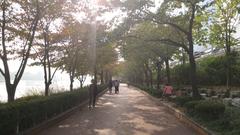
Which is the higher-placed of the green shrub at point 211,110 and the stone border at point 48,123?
the green shrub at point 211,110

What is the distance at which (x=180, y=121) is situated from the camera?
16578mm

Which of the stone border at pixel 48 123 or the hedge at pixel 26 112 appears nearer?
the hedge at pixel 26 112

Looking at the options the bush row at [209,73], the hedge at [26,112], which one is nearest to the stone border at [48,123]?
the hedge at [26,112]

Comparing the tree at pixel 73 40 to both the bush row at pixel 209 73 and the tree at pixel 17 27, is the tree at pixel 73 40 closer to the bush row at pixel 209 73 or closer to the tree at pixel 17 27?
the tree at pixel 17 27


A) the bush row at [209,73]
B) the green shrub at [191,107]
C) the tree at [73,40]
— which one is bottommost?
the green shrub at [191,107]

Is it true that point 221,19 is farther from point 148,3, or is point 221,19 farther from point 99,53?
point 148,3

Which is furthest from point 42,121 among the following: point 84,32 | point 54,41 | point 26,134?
point 84,32

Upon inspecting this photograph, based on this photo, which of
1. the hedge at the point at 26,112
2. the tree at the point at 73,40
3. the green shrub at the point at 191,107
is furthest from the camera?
the tree at the point at 73,40

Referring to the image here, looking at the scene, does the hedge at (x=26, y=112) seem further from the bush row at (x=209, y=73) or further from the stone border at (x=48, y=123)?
the bush row at (x=209, y=73)

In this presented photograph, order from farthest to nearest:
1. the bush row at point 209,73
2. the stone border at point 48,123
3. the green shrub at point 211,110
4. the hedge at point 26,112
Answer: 1. the bush row at point 209,73
2. the green shrub at point 211,110
3. the stone border at point 48,123
4. the hedge at point 26,112

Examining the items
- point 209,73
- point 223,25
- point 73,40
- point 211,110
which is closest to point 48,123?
point 211,110

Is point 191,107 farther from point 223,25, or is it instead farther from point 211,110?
point 223,25

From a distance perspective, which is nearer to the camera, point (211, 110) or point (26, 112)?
point (26, 112)

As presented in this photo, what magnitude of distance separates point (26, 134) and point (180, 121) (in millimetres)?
7165
